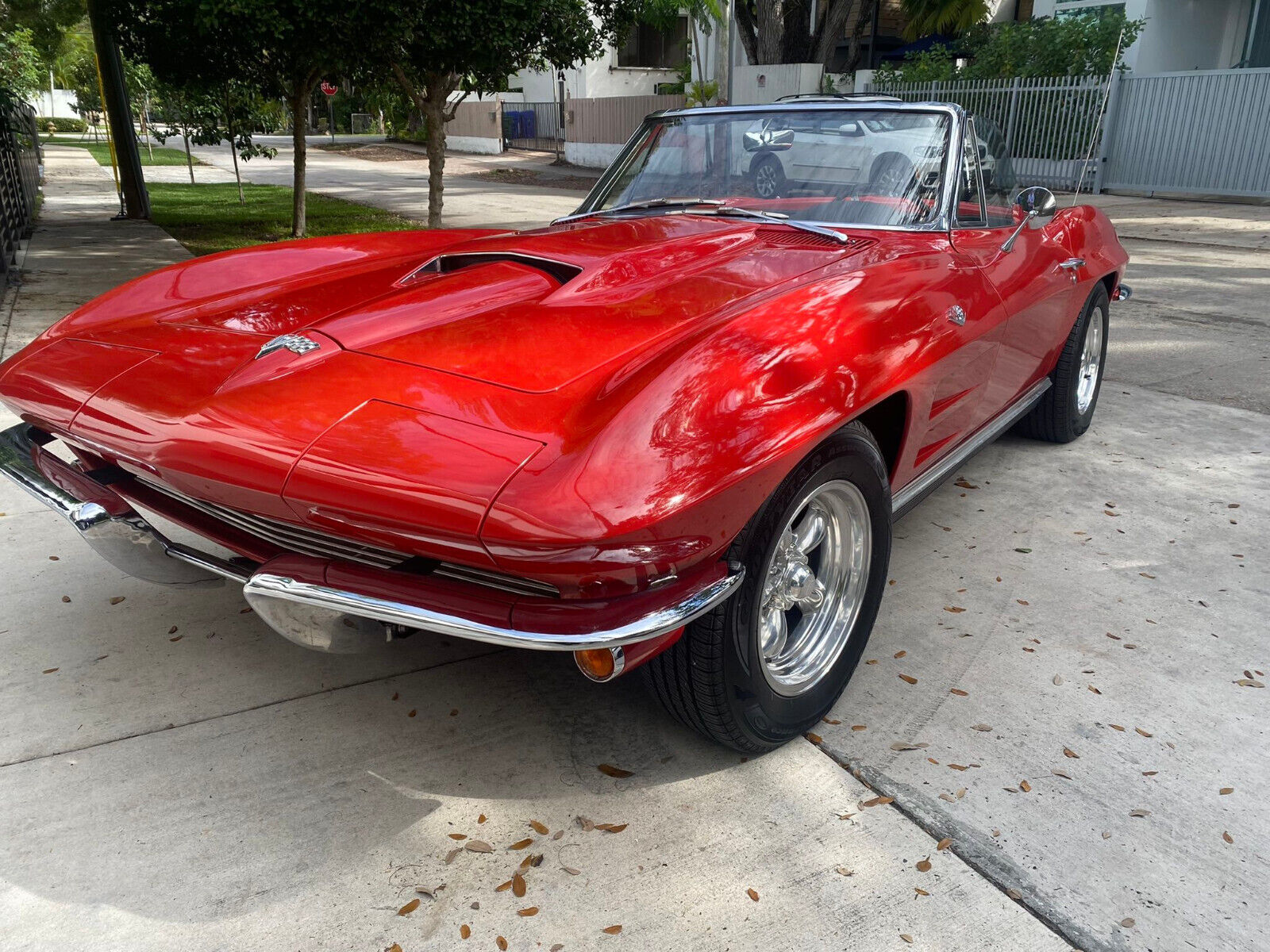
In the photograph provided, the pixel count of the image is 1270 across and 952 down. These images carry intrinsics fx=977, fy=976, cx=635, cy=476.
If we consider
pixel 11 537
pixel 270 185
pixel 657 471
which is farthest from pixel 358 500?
pixel 270 185

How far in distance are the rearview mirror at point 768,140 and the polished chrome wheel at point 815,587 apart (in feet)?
5.29

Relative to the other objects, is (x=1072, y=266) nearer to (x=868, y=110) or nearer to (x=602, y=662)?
(x=868, y=110)

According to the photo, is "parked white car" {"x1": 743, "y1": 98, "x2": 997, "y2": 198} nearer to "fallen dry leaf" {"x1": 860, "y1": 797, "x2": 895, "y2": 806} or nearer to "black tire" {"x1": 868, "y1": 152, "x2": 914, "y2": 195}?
Answer: "black tire" {"x1": 868, "y1": 152, "x2": 914, "y2": 195}

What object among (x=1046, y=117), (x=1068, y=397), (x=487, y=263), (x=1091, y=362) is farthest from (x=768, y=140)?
(x=1046, y=117)

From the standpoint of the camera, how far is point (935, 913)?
6.34 ft

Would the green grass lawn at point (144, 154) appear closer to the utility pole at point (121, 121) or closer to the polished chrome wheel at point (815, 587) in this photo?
the utility pole at point (121, 121)

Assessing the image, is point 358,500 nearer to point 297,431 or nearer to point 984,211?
point 297,431

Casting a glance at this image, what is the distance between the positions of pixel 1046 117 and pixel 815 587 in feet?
53.3

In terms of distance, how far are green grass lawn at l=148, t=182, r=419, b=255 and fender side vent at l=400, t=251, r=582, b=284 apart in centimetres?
719

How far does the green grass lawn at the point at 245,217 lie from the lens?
11.9 meters

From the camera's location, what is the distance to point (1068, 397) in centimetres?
444

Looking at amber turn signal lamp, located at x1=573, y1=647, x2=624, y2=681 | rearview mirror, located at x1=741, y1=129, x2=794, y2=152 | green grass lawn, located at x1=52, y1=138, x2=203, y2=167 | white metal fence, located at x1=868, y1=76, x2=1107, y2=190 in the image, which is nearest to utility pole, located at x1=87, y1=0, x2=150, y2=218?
rearview mirror, located at x1=741, y1=129, x2=794, y2=152

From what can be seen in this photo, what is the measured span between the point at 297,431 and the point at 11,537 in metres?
2.29

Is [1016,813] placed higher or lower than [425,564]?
lower
